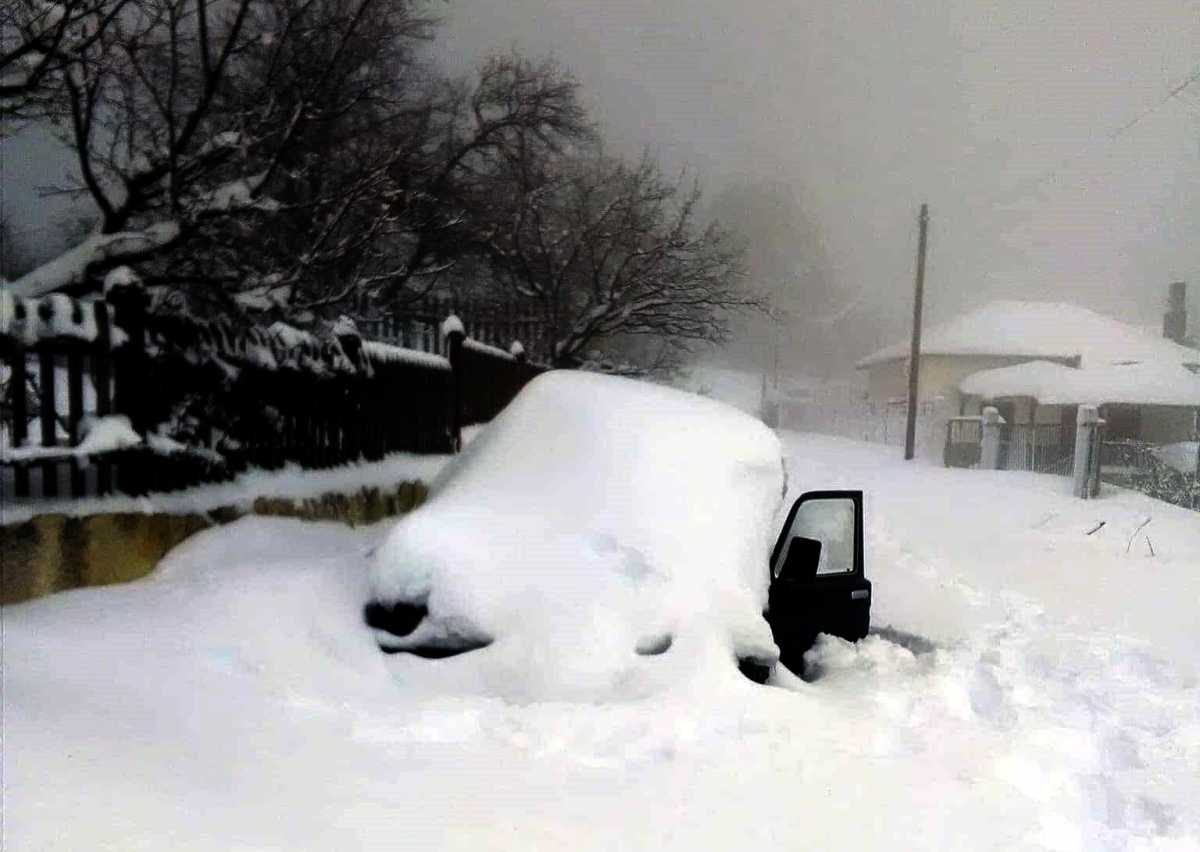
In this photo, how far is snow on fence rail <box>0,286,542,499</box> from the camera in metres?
3.51

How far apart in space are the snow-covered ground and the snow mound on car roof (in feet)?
0.35

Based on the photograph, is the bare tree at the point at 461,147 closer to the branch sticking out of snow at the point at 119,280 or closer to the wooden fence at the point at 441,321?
the wooden fence at the point at 441,321

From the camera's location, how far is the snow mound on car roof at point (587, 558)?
2996 mm

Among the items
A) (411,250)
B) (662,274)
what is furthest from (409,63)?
(662,274)

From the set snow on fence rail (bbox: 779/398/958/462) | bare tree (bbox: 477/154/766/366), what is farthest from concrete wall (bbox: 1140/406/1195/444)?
bare tree (bbox: 477/154/766/366)

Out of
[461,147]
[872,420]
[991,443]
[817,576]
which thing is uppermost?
[461,147]

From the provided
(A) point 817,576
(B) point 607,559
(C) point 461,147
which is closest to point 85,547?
(B) point 607,559

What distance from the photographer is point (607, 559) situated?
3252mm

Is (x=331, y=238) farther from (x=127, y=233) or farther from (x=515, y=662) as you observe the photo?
(x=515, y=662)

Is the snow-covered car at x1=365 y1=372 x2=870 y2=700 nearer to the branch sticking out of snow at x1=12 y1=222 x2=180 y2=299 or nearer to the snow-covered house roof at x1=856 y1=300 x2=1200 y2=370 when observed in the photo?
the branch sticking out of snow at x1=12 y1=222 x2=180 y2=299

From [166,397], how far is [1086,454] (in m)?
14.4

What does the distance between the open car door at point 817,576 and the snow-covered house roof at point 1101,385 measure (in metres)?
22.4

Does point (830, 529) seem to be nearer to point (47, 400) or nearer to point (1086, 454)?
point (47, 400)

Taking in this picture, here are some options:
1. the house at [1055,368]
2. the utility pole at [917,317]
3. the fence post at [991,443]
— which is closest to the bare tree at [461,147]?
the fence post at [991,443]
